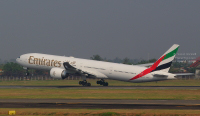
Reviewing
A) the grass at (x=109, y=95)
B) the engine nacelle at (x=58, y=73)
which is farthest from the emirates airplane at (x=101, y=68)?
the grass at (x=109, y=95)

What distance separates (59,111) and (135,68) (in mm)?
33594

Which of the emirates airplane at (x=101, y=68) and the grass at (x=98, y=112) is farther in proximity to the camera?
the emirates airplane at (x=101, y=68)

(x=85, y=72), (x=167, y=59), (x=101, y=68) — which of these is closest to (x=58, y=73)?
(x=85, y=72)

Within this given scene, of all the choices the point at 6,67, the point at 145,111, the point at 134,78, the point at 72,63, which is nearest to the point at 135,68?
the point at 134,78

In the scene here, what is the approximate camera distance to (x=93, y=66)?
6266 centimetres

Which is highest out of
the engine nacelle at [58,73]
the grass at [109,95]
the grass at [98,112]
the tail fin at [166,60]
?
the tail fin at [166,60]

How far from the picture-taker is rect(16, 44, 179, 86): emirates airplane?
57188mm

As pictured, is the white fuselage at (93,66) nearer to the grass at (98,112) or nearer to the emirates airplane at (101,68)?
the emirates airplane at (101,68)

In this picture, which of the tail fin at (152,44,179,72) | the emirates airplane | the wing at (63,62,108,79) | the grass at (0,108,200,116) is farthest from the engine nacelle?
the grass at (0,108,200,116)

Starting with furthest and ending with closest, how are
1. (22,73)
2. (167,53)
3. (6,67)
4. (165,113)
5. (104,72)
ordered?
(6,67)
(22,73)
(104,72)
(167,53)
(165,113)

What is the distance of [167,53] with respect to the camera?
5700cm

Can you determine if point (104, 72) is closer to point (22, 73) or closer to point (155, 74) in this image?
point (155, 74)

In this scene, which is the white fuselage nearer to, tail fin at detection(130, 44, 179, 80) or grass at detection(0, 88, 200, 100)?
tail fin at detection(130, 44, 179, 80)

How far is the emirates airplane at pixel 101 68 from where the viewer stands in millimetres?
57188
